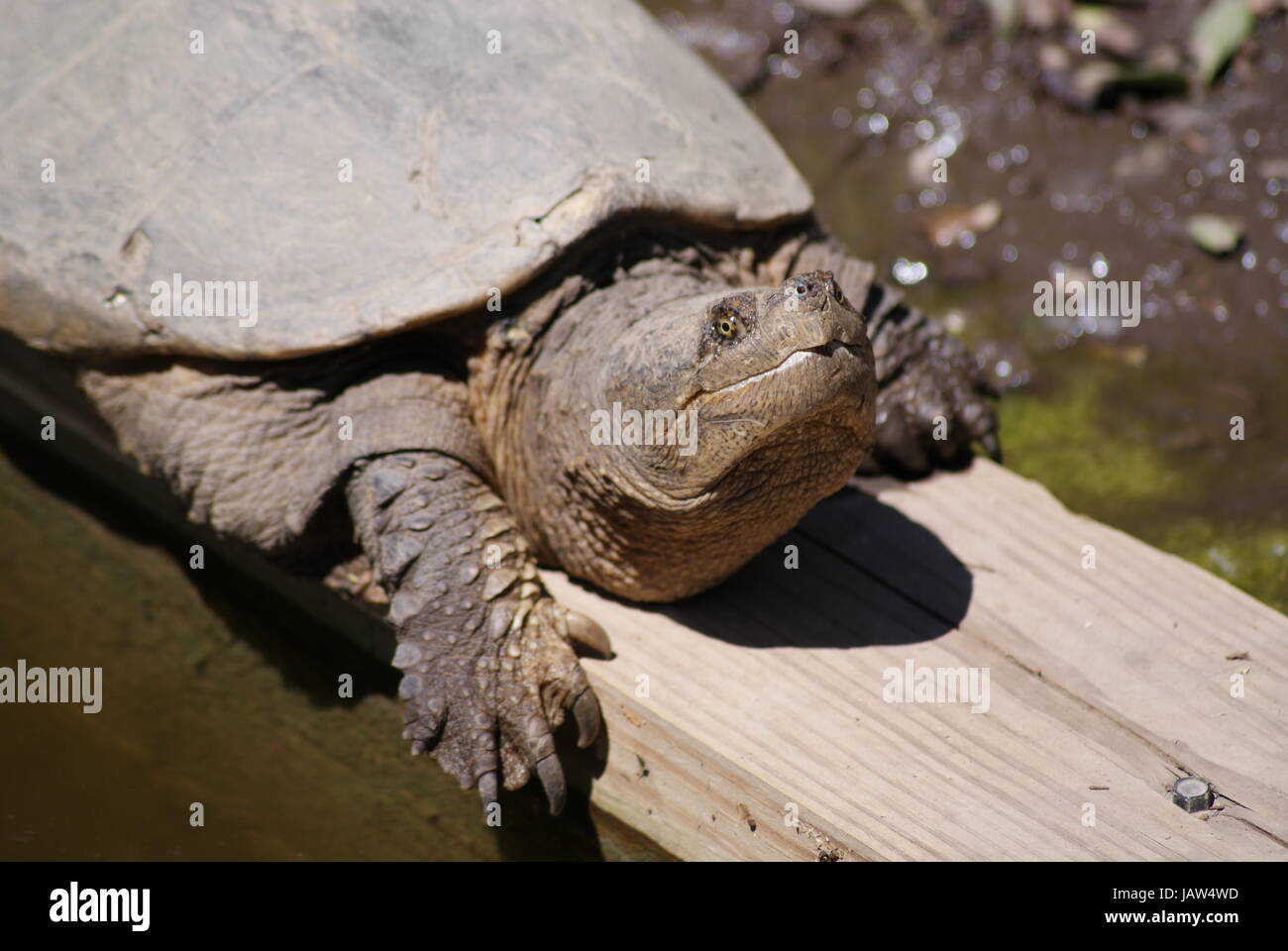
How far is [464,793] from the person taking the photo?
112 inches

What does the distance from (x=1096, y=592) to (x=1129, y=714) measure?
1.17 ft

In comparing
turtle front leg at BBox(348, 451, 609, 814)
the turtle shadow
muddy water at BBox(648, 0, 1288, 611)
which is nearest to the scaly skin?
turtle front leg at BBox(348, 451, 609, 814)

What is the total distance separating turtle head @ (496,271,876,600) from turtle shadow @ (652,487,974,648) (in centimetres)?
12

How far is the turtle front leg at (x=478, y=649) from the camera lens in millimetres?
2371

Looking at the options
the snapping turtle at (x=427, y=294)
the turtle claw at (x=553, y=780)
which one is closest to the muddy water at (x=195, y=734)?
the turtle claw at (x=553, y=780)

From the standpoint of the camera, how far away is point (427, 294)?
96.1 inches

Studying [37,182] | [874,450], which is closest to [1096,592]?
[874,450]

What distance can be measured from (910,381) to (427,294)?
3.99 feet

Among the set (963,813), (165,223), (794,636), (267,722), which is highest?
(165,223)

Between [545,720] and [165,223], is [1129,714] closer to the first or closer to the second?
[545,720]

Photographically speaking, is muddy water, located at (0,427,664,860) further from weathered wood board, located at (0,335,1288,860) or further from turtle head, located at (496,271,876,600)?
turtle head, located at (496,271,876,600)

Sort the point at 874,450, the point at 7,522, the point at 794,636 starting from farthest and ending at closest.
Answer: the point at 7,522 → the point at 874,450 → the point at 794,636

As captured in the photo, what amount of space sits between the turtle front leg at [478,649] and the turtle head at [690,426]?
18cm

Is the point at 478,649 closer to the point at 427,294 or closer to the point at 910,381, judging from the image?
the point at 427,294
